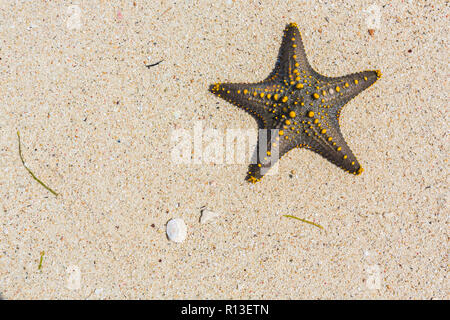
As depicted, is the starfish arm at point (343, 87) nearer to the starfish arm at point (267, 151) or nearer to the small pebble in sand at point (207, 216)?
the starfish arm at point (267, 151)

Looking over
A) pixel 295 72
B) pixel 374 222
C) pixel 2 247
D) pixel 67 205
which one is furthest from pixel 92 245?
pixel 374 222

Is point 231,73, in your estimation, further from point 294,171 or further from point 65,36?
point 65,36

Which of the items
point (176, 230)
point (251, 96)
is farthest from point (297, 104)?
point (176, 230)

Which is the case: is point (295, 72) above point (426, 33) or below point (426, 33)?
below

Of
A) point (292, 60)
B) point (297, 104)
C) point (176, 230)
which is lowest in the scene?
point (176, 230)

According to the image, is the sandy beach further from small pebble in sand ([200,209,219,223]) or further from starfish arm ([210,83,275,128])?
starfish arm ([210,83,275,128])

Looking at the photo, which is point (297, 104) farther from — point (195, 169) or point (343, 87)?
point (195, 169)
